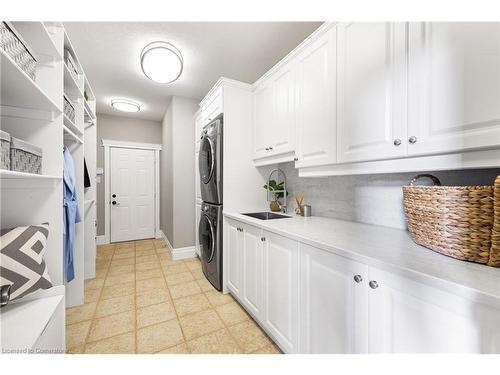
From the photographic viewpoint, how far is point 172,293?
221 centimetres

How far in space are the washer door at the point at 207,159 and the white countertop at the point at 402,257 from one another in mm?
1159

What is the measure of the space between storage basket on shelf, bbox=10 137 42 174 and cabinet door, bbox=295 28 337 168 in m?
1.69

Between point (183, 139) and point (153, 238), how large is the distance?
2.52 metres

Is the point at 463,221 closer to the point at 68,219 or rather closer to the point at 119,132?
the point at 68,219

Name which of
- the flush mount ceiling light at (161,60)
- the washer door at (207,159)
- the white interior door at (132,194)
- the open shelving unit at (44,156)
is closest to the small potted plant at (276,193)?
the washer door at (207,159)

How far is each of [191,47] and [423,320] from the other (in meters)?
2.69

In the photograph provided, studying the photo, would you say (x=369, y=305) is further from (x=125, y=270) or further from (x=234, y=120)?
(x=125, y=270)

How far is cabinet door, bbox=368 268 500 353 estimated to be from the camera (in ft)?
1.93

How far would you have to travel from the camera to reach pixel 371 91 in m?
1.15

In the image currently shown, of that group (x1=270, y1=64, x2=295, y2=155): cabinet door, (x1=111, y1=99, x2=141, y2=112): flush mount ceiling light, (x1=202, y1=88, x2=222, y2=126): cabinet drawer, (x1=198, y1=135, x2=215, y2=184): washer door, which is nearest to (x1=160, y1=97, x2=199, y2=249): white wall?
(x1=111, y1=99, x2=141, y2=112): flush mount ceiling light

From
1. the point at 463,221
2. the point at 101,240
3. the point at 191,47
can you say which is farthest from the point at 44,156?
the point at 101,240

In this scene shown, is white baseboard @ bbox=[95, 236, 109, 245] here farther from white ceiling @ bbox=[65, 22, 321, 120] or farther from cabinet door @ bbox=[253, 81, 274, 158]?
cabinet door @ bbox=[253, 81, 274, 158]

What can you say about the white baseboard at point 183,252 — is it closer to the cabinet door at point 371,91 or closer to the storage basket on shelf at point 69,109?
the storage basket on shelf at point 69,109
